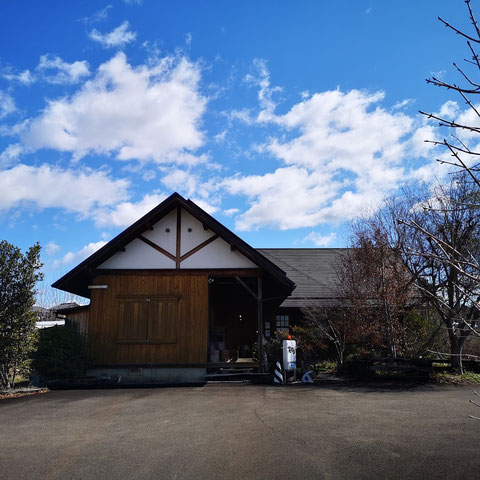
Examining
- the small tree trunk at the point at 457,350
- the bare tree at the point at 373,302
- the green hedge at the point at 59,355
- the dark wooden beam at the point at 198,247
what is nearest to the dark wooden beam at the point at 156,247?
the dark wooden beam at the point at 198,247

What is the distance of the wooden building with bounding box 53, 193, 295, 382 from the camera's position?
14.9 m

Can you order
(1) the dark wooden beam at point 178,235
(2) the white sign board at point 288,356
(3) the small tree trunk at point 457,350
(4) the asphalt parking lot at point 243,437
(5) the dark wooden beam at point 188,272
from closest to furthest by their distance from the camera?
(4) the asphalt parking lot at point 243,437
(2) the white sign board at point 288,356
(3) the small tree trunk at point 457,350
(5) the dark wooden beam at point 188,272
(1) the dark wooden beam at point 178,235

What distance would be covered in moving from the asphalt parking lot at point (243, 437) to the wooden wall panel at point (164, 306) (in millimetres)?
3876

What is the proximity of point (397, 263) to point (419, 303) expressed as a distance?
167 centimetres

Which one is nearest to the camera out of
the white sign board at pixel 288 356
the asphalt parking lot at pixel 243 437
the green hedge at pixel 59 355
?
the asphalt parking lot at pixel 243 437

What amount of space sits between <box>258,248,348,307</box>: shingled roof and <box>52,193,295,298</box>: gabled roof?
15.0 ft

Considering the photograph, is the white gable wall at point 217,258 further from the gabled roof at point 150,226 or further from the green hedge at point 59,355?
the green hedge at point 59,355

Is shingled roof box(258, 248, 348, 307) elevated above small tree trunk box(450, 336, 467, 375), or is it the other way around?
shingled roof box(258, 248, 348, 307)

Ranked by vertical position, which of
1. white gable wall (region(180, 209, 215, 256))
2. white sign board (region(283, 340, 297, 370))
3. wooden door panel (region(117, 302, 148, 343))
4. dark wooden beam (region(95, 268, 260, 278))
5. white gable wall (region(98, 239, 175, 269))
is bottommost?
white sign board (region(283, 340, 297, 370))

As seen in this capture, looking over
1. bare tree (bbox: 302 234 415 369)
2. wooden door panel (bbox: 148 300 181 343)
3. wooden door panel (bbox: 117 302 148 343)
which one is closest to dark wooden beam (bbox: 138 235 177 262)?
wooden door panel (bbox: 148 300 181 343)

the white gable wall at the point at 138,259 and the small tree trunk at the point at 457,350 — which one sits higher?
the white gable wall at the point at 138,259

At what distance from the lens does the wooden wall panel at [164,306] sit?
49.1 ft

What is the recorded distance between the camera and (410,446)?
6.04m

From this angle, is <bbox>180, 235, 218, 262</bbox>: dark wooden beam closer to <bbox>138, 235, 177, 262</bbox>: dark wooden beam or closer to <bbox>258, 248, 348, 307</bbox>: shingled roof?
<bbox>138, 235, 177, 262</bbox>: dark wooden beam
